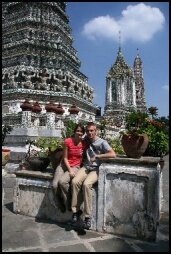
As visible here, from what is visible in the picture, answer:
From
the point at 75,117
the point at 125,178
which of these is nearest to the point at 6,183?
the point at 125,178

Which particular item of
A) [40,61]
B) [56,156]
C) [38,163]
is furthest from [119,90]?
[56,156]

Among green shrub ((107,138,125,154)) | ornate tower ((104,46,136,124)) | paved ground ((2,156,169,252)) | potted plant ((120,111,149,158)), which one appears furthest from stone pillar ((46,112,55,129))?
ornate tower ((104,46,136,124))

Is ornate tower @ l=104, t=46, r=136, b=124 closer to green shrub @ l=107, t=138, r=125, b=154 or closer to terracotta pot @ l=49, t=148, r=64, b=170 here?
green shrub @ l=107, t=138, r=125, b=154

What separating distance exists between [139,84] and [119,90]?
11.2 metres

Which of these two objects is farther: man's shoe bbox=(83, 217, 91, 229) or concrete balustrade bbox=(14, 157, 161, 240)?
man's shoe bbox=(83, 217, 91, 229)

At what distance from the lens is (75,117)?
21.7 m

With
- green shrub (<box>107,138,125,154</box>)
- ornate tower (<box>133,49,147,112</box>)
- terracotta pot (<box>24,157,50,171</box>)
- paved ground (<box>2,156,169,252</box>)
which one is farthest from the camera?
ornate tower (<box>133,49,147,112</box>)

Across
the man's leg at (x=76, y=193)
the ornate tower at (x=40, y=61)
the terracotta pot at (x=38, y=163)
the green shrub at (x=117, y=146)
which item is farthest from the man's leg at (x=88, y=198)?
the ornate tower at (x=40, y=61)

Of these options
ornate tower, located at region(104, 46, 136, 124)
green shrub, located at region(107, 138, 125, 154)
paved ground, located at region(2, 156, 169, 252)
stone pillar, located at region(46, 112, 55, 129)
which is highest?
ornate tower, located at region(104, 46, 136, 124)

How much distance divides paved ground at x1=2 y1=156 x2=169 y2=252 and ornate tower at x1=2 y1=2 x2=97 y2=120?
25.6m

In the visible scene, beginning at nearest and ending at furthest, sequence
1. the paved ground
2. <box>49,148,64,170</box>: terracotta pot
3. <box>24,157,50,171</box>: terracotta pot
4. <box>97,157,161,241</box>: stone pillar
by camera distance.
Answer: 1. the paved ground
2. <box>97,157,161,241</box>: stone pillar
3. <box>49,148,64,170</box>: terracotta pot
4. <box>24,157,50,171</box>: terracotta pot

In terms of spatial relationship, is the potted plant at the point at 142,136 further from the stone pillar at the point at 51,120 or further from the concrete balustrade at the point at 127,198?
the stone pillar at the point at 51,120

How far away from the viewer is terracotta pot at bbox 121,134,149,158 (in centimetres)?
499

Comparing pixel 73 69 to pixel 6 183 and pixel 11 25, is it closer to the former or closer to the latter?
pixel 11 25
